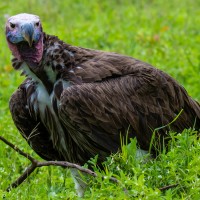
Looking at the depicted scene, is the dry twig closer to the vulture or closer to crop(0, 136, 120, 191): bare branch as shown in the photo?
crop(0, 136, 120, 191): bare branch

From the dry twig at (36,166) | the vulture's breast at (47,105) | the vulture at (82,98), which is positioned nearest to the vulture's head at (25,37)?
the vulture at (82,98)

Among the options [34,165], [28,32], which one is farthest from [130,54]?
[34,165]

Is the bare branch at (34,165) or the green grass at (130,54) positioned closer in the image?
the green grass at (130,54)

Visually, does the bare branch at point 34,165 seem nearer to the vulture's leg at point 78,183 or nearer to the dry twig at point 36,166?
the dry twig at point 36,166

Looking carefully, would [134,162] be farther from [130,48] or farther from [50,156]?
[130,48]

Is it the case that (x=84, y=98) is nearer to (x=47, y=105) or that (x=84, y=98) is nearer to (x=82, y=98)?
(x=82, y=98)

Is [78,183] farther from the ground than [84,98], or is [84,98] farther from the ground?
[84,98]

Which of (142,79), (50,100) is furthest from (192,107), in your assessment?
(50,100)

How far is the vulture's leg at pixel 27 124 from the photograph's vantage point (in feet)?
23.0

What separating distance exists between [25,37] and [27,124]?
74 cm

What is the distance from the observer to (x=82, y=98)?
21.6 ft


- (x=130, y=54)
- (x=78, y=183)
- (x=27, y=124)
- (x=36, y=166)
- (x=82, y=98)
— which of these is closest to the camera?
(x=36, y=166)

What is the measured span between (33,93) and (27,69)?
7.6 inches

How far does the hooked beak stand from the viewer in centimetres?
666
